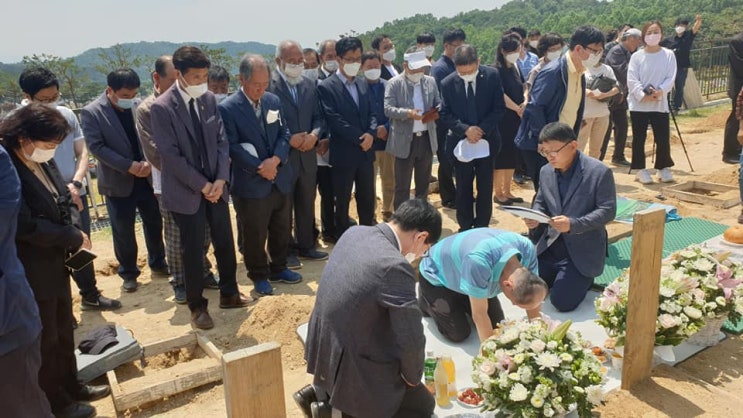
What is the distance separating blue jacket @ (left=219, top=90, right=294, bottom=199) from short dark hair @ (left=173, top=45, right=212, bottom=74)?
0.81m

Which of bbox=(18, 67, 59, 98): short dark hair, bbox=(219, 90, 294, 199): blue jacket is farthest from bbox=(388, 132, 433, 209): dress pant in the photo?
bbox=(18, 67, 59, 98): short dark hair

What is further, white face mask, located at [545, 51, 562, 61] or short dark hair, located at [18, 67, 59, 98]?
white face mask, located at [545, 51, 562, 61]

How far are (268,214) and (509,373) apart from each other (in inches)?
115

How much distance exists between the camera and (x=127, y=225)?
17.4 feet

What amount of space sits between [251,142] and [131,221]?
54.5 inches

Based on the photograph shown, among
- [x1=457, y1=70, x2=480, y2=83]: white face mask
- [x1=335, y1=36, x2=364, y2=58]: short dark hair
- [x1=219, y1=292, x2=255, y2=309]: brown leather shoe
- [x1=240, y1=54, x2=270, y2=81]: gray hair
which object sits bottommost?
[x1=219, y1=292, x2=255, y2=309]: brown leather shoe

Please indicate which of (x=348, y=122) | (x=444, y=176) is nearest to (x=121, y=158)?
(x=348, y=122)

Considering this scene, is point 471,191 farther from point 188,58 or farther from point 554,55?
point 188,58

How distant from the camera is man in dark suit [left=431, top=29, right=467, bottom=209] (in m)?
7.20

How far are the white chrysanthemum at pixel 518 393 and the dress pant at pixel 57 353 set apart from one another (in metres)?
2.61

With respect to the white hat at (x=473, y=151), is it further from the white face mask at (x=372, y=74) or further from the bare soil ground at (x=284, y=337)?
the white face mask at (x=372, y=74)

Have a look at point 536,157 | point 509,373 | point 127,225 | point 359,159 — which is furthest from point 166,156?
point 536,157

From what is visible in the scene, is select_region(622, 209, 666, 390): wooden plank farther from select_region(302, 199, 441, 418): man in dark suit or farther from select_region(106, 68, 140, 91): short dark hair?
select_region(106, 68, 140, 91): short dark hair

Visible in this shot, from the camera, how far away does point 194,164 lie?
14.6 ft
